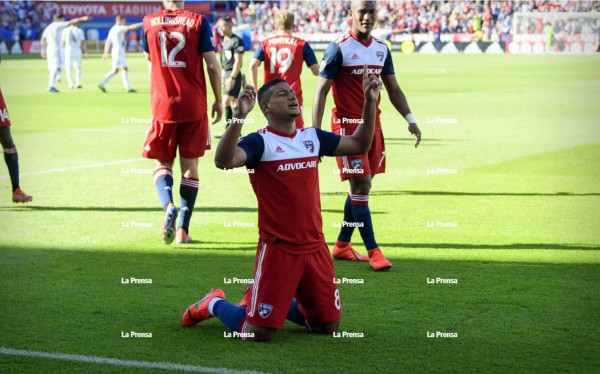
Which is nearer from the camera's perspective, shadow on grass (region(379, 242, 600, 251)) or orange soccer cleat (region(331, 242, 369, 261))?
orange soccer cleat (region(331, 242, 369, 261))

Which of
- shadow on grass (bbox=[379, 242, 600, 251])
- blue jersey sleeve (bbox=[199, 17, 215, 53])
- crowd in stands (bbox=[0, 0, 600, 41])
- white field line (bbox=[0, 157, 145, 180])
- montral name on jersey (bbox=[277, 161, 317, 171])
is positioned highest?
blue jersey sleeve (bbox=[199, 17, 215, 53])

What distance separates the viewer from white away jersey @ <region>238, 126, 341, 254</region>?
19.5 ft

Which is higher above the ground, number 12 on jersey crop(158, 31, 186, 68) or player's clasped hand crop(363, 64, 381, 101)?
player's clasped hand crop(363, 64, 381, 101)

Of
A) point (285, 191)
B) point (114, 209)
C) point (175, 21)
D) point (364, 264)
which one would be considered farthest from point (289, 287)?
point (114, 209)

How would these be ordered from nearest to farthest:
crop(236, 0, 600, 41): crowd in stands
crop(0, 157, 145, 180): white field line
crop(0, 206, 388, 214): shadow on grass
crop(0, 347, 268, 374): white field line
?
crop(0, 347, 268, 374): white field line
crop(0, 206, 388, 214): shadow on grass
crop(0, 157, 145, 180): white field line
crop(236, 0, 600, 41): crowd in stands

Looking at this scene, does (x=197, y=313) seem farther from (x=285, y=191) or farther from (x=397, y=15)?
(x=397, y=15)

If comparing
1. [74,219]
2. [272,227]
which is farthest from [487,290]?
[74,219]

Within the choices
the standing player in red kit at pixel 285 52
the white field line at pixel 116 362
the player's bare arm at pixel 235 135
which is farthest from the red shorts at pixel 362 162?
the standing player in red kit at pixel 285 52

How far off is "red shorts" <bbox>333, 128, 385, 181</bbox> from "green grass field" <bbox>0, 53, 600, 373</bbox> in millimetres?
810

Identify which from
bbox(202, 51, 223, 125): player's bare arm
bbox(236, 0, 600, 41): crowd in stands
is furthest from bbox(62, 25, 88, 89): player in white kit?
bbox(236, 0, 600, 41): crowd in stands

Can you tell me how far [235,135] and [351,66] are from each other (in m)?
2.90

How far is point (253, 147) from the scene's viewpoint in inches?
231

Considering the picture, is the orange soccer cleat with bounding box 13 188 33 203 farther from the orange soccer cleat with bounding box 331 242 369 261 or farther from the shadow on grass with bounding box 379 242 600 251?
the shadow on grass with bounding box 379 242 600 251

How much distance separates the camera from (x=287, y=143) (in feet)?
19.7
